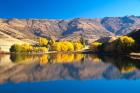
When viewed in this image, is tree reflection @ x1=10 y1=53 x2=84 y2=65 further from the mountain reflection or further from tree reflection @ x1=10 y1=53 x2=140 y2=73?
the mountain reflection

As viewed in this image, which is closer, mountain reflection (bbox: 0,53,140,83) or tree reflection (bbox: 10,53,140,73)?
mountain reflection (bbox: 0,53,140,83)

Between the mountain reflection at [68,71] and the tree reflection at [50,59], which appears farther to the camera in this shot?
the tree reflection at [50,59]

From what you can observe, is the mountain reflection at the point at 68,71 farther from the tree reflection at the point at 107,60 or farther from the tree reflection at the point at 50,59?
the tree reflection at the point at 50,59

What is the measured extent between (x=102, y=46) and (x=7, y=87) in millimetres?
142033

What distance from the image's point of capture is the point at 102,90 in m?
49.8

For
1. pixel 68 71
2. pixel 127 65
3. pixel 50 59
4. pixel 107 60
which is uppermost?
pixel 50 59

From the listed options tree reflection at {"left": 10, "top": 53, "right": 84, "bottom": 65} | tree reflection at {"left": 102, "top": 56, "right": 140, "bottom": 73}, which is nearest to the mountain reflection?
tree reflection at {"left": 102, "top": 56, "right": 140, "bottom": 73}

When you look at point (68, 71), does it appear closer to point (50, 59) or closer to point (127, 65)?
point (127, 65)

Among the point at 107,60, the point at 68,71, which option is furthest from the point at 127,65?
the point at 107,60

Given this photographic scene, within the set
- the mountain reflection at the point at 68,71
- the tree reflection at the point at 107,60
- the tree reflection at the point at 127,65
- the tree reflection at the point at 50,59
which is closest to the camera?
the mountain reflection at the point at 68,71

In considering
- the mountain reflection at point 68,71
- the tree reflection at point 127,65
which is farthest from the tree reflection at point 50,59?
the tree reflection at point 127,65

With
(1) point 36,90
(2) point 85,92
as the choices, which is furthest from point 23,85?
(2) point 85,92

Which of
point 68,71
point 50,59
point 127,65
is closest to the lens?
point 68,71

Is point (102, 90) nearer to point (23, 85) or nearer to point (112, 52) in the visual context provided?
point (23, 85)
